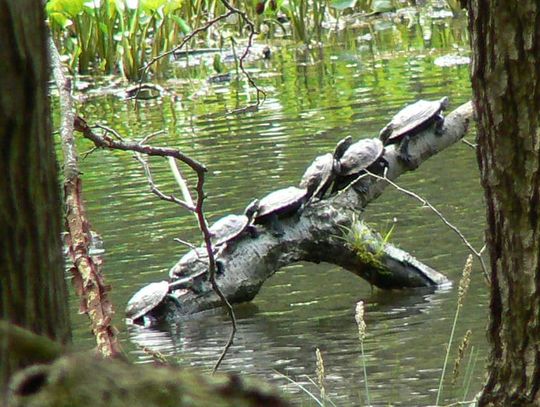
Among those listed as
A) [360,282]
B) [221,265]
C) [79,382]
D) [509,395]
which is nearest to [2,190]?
[79,382]

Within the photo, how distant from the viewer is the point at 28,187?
1.34 meters

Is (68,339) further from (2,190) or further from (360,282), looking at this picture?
(360,282)

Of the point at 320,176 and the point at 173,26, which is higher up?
the point at 173,26

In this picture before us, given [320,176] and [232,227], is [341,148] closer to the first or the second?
[320,176]

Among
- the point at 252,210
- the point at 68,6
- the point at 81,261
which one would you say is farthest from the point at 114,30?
the point at 81,261

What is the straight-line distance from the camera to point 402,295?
225 inches

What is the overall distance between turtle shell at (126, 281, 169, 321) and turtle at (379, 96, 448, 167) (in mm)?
1329

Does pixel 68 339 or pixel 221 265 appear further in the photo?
pixel 221 265

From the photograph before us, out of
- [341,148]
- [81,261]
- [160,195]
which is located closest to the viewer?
[81,261]

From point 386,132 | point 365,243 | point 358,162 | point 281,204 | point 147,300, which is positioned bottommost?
point 147,300

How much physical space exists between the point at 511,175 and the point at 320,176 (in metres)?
3.29

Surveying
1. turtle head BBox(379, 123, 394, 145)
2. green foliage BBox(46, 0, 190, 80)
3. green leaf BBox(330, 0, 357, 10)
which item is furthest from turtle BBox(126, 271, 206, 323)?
green leaf BBox(330, 0, 357, 10)

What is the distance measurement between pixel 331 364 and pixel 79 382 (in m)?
3.85

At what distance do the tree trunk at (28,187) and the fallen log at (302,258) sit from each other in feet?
13.8
